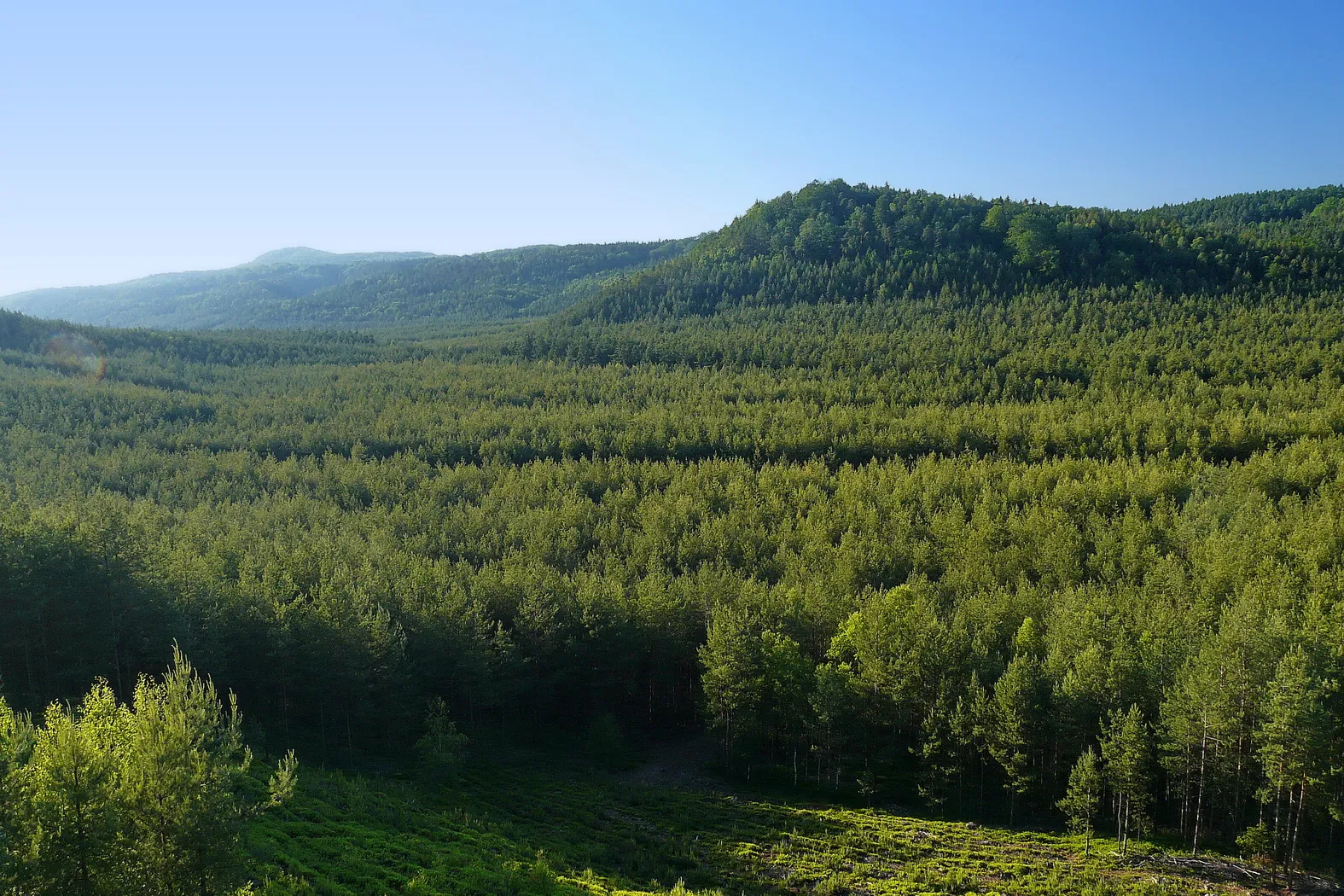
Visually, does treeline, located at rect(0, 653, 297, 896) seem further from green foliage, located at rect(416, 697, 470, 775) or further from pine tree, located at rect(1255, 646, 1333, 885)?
pine tree, located at rect(1255, 646, 1333, 885)

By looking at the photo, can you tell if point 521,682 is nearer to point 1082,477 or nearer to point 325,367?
point 1082,477

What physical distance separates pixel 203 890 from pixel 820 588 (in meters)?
47.4

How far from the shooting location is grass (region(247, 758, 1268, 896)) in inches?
1168

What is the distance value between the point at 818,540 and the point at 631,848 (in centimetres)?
4148

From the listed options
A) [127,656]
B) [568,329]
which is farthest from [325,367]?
[127,656]

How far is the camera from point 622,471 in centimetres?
10331

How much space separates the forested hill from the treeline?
16873 cm

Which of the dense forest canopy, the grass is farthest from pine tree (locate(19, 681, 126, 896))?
the dense forest canopy

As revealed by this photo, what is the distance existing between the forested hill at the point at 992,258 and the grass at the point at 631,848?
143682 millimetres

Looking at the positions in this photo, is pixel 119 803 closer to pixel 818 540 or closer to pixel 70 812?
pixel 70 812

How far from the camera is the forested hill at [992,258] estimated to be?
157 m

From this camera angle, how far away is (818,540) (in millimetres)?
74875

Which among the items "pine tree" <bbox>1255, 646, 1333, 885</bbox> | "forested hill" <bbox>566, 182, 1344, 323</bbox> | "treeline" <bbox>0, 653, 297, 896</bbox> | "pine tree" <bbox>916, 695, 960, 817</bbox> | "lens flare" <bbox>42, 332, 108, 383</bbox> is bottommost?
"pine tree" <bbox>916, 695, 960, 817</bbox>

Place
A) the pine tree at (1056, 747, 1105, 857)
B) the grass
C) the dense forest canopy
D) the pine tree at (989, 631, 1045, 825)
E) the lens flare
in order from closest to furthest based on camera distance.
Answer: the grass → the pine tree at (1056, 747, 1105, 857) → the pine tree at (989, 631, 1045, 825) → the dense forest canopy → the lens flare
